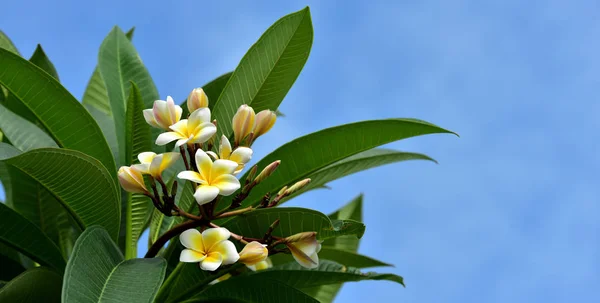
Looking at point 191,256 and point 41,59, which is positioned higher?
point 41,59

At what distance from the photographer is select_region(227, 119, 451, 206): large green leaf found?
1.55 m

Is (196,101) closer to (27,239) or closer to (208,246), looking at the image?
(208,246)

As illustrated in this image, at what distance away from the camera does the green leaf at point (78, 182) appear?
4.36 feet

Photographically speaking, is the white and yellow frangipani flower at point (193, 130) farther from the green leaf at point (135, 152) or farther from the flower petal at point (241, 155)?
the green leaf at point (135, 152)

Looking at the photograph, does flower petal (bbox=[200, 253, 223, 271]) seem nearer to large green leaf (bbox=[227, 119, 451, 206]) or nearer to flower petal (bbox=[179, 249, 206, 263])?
flower petal (bbox=[179, 249, 206, 263])

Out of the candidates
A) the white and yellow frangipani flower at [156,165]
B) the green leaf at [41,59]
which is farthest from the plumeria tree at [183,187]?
the green leaf at [41,59]

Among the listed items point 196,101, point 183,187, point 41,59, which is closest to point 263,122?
point 196,101

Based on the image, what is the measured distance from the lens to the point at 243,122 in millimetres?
1369

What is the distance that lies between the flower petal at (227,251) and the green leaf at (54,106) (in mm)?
385

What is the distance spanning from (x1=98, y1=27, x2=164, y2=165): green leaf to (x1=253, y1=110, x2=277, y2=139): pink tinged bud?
2.16 ft

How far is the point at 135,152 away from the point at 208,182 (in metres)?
0.59

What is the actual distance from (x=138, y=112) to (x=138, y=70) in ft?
1.50

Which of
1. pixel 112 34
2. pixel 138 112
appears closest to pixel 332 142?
pixel 138 112

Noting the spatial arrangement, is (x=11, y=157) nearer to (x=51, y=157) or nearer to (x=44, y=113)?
(x=51, y=157)
